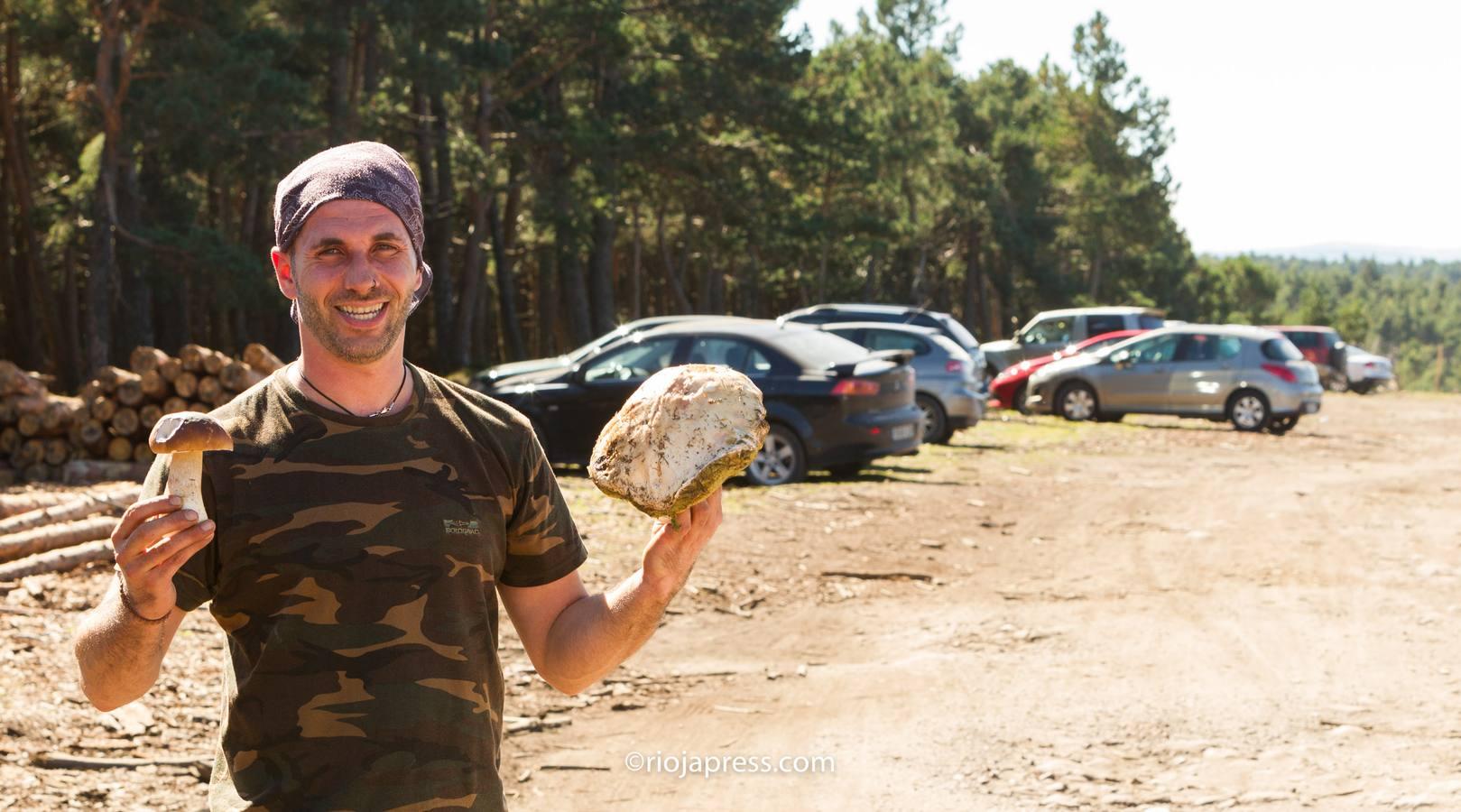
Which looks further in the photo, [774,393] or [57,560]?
[774,393]

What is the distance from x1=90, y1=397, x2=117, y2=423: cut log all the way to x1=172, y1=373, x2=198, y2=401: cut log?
58cm

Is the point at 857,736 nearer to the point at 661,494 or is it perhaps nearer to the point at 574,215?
the point at 661,494

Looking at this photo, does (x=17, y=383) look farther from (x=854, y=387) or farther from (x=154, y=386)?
(x=854, y=387)

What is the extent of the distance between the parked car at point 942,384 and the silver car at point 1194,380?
5434mm

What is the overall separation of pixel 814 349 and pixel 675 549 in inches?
485

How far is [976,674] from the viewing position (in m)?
8.00

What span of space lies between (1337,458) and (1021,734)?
15117mm

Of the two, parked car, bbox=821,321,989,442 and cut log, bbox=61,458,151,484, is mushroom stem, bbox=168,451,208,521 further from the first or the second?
parked car, bbox=821,321,989,442

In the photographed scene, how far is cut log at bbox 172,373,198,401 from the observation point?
13711mm

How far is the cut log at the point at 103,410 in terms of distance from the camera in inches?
539

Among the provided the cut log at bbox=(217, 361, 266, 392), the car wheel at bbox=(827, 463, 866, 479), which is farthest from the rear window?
the cut log at bbox=(217, 361, 266, 392)

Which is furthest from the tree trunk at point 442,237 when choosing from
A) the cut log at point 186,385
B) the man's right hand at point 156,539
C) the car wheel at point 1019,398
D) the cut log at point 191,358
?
the man's right hand at point 156,539

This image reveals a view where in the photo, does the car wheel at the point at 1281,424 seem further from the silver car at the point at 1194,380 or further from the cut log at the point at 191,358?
the cut log at the point at 191,358

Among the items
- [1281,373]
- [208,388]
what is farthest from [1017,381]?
[208,388]
